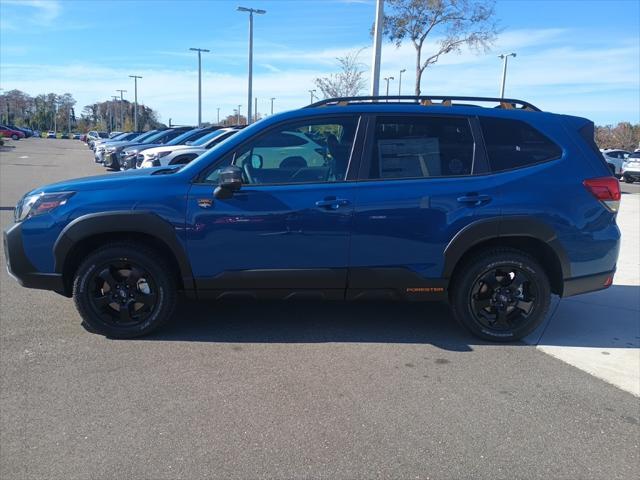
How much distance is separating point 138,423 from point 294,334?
1.70m

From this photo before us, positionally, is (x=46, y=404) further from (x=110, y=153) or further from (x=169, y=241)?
(x=110, y=153)

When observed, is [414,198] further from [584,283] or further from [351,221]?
[584,283]

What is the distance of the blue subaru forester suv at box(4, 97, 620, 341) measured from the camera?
4176mm

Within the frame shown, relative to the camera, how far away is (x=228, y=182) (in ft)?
13.2

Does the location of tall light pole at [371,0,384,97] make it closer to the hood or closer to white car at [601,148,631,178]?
the hood

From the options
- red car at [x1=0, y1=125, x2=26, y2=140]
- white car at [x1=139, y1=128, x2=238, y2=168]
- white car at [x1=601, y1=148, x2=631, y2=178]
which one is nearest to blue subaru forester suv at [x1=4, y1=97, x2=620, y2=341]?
white car at [x1=139, y1=128, x2=238, y2=168]

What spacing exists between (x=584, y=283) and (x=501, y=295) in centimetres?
71

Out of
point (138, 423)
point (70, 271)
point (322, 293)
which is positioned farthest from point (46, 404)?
point (322, 293)

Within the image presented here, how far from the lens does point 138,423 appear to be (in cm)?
315

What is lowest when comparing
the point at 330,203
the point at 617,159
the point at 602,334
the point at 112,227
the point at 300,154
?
the point at 602,334

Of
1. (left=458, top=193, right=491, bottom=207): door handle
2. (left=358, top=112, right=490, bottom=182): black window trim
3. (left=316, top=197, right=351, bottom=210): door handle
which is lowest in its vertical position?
(left=316, top=197, right=351, bottom=210): door handle

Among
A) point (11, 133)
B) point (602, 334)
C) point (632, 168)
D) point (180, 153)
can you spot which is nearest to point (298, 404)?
point (602, 334)

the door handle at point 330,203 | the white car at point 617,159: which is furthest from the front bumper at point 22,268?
the white car at point 617,159

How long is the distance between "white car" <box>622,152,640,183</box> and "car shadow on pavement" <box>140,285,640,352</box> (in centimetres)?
2551
